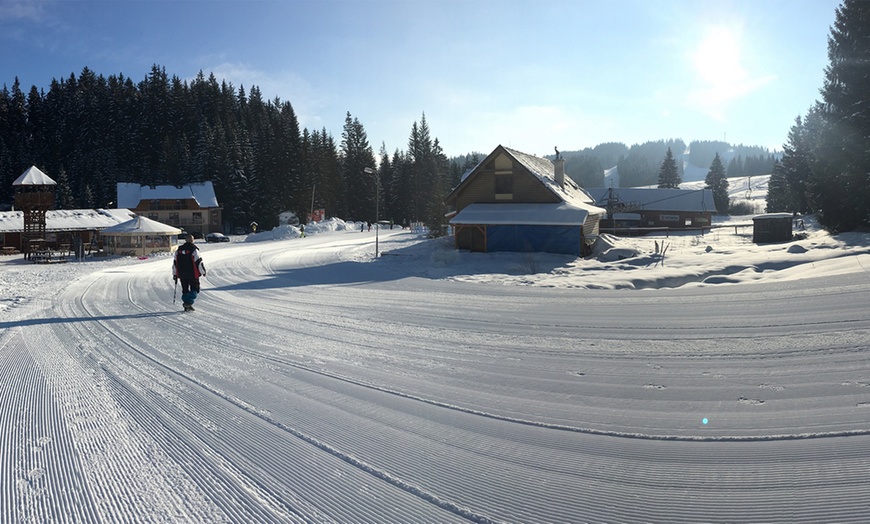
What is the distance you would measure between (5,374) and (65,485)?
393 cm

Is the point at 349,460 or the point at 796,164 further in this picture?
the point at 796,164

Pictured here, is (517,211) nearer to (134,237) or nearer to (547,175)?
(547,175)

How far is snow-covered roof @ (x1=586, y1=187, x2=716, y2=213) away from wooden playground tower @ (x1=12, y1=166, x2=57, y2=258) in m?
54.2

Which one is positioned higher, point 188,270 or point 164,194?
point 164,194

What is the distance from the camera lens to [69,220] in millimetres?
46250

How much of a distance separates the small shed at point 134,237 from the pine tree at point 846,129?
42.2 m

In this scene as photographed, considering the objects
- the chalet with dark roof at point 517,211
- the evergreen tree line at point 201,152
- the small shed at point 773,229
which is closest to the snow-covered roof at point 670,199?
the evergreen tree line at point 201,152

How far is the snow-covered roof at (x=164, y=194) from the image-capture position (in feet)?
213

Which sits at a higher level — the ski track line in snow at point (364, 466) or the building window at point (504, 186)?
the building window at point (504, 186)

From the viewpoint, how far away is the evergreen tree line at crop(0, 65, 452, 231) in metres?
72.0

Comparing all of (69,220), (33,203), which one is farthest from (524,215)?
(69,220)

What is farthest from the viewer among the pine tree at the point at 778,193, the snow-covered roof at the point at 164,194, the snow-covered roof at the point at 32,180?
the pine tree at the point at 778,193

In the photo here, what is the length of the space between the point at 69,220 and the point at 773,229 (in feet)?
180

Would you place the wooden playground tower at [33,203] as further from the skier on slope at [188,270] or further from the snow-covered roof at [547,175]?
the skier on slope at [188,270]
